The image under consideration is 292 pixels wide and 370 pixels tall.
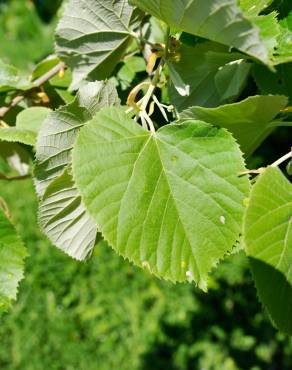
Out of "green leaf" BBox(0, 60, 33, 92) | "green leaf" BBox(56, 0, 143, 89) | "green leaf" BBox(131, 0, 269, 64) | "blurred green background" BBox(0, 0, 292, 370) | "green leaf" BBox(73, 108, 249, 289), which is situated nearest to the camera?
"green leaf" BBox(131, 0, 269, 64)

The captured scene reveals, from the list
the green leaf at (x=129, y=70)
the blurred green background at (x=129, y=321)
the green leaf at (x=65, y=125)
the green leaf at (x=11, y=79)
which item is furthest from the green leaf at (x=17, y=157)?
the blurred green background at (x=129, y=321)

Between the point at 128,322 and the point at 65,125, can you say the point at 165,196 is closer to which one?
the point at 65,125

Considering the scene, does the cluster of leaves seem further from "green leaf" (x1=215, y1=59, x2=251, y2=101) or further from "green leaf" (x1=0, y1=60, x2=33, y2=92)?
"green leaf" (x1=215, y1=59, x2=251, y2=101)

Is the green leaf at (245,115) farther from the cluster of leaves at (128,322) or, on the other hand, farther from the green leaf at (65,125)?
the cluster of leaves at (128,322)

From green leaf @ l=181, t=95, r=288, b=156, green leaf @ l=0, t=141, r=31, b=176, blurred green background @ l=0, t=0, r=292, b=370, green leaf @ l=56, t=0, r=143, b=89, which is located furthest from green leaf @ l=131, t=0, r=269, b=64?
blurred green background @ l=0, t=0, r=292, b=370

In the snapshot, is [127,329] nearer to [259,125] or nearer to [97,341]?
[97,341]

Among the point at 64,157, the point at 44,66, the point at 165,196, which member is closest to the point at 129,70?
the point at 44,66
